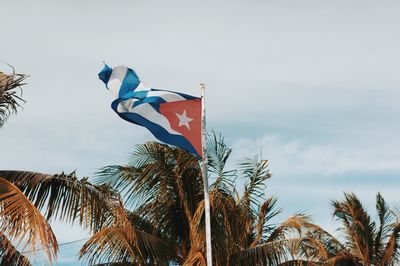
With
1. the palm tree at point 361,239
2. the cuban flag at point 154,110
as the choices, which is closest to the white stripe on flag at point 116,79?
the cuban flag at point 154,110

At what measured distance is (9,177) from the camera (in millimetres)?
10398

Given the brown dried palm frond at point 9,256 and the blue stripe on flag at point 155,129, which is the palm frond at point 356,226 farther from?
the brown dried palm frond at point 9,256

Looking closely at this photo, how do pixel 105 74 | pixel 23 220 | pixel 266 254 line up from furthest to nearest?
pixel 266 254
pixel 105 74
pixel 23 220

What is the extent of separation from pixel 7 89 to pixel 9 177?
1531mm

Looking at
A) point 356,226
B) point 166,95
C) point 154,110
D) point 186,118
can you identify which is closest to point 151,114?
point 154,110

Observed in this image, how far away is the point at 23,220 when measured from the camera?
9.16 metres

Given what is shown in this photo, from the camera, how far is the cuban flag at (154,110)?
1334 centimetres

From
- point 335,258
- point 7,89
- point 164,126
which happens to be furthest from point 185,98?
point 335,258

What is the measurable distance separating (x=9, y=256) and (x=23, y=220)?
137 cm

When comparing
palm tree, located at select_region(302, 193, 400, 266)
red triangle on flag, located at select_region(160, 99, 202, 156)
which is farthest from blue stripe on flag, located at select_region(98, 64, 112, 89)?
palm tree, located at select_region(302, 193, 400, 266)

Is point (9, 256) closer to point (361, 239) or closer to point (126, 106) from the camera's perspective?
point (126, 106)

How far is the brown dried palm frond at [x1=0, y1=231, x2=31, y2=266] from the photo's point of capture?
31.7 ft

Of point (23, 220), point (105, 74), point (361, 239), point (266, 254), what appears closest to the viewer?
point (23, 220)

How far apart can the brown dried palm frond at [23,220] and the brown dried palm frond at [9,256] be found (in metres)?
0.28
